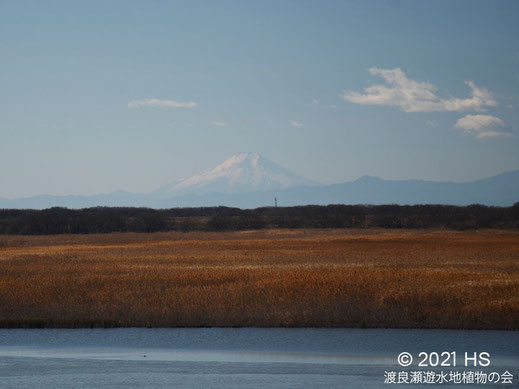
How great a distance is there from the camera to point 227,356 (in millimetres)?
17094

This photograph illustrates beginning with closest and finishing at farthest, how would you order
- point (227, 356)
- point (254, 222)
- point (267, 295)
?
point (227, 356), point (267, 295), point (254, 222)

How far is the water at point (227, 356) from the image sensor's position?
14.1 m

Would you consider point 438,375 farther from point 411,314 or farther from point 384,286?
point 384,286

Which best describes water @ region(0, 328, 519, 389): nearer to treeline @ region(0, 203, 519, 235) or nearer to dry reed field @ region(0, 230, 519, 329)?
dry reed field @ region(0, 230, 519, 329)

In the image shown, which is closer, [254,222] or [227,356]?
[227,356]

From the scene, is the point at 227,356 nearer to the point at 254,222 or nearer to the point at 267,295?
the point at 267,295

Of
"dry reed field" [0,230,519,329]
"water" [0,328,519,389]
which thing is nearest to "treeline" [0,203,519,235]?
"dry reed field" [0,230,519,329]

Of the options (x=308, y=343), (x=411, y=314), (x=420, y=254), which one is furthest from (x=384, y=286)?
(x=420, y=254)

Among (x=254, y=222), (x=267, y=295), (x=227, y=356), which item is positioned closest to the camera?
(x=227, y=356)

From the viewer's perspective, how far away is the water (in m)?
14.1

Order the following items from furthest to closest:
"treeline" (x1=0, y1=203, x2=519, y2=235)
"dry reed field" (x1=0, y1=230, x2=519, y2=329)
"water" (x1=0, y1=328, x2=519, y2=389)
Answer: "treeline" (x1=0, y1=203, x2=519, y2=235)
"dry reed field" (x1=0, y1=230, x2=519, y2=329)
"water" (x1=0, y1=328, x2=519, y2=389)

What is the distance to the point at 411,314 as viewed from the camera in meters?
22.5

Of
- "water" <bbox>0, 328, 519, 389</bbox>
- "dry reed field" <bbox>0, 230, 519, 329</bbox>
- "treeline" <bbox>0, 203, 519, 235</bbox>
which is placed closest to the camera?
"water" <bbox>0, 328, 519, 389</bbox>

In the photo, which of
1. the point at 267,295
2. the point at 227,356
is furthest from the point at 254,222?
the point at 227,356
